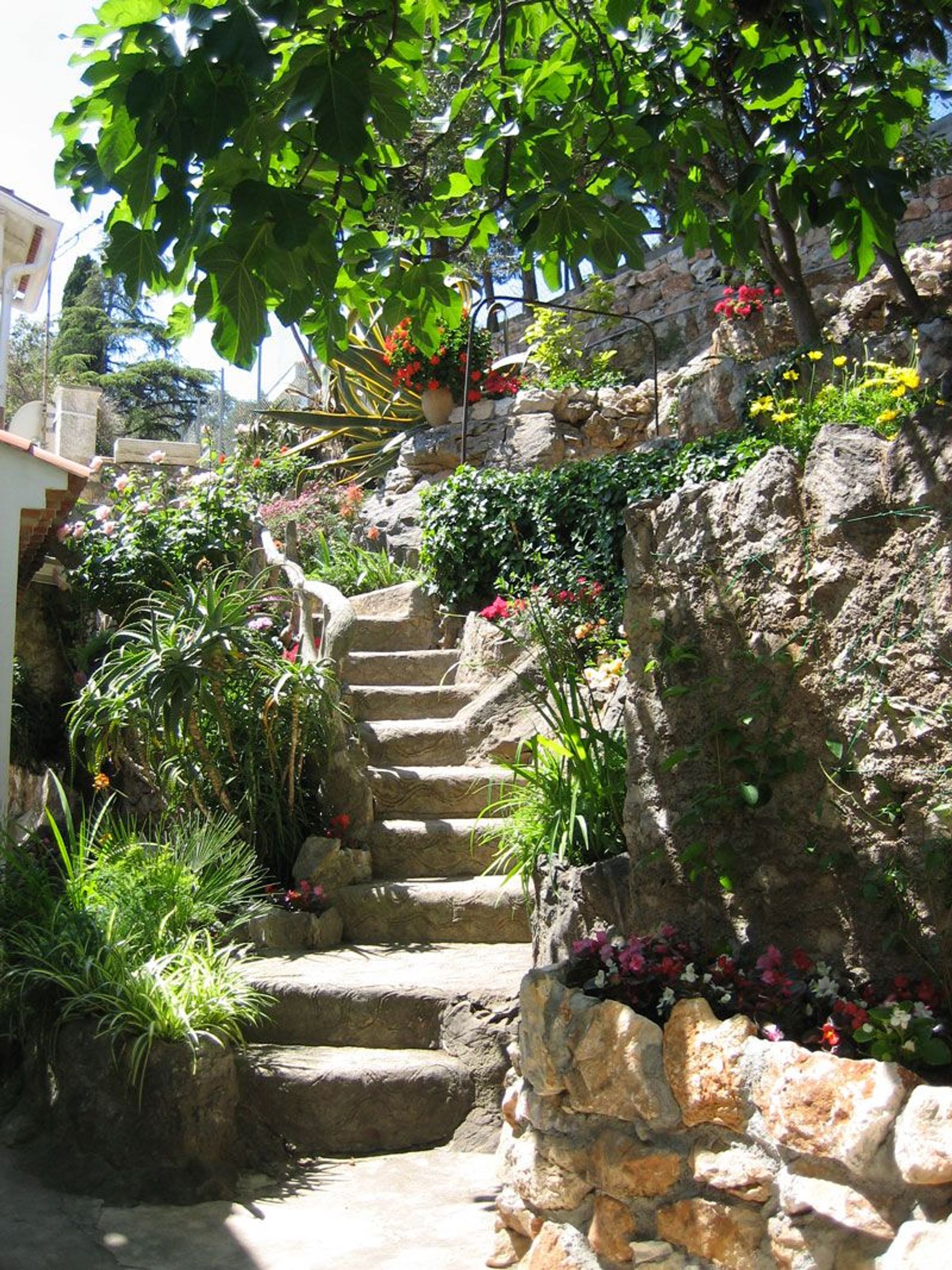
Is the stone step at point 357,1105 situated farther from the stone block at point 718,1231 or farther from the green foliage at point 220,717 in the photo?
the stone block at point 718,1231

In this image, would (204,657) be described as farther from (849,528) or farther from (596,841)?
(849,528)

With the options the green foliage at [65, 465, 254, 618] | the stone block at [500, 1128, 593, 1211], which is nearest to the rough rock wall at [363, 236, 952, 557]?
the green foliage at [65, 465, 254, 618]

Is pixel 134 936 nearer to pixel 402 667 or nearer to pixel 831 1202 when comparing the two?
pixel 831 1202

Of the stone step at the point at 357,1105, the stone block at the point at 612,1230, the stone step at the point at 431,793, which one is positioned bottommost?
the stone step at the point at 357,1105

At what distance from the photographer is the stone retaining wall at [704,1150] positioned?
103 inches

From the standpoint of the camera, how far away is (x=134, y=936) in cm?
488

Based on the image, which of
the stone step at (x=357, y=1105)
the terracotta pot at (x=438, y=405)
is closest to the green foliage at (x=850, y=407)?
the stone step at (x=357, y=1105)

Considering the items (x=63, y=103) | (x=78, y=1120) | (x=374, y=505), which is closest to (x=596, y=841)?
(x=78, y=1120)

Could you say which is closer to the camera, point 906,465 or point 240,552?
point 906,465

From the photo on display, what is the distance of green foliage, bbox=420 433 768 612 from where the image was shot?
25.8 ft

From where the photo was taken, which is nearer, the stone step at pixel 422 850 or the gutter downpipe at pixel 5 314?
the stone step at pixel 422 850

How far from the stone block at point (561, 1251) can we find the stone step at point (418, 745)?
385 cm

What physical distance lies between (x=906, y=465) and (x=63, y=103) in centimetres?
244

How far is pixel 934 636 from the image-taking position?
3238 millimetres
